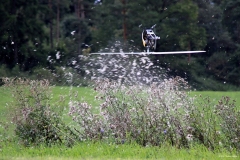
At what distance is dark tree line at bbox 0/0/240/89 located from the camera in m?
29.2

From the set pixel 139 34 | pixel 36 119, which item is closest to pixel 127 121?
pixel 36 119

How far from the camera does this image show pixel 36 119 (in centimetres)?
930

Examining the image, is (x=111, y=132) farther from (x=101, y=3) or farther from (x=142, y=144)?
(x=101, y=3)

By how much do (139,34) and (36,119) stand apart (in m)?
19.9

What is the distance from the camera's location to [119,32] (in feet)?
100

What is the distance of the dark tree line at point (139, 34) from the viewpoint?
95.8 ft

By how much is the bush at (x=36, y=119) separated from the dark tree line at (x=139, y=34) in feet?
58.8

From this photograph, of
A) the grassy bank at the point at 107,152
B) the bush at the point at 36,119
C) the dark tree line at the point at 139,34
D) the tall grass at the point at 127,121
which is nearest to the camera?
the grassy bank at the point at 107,152

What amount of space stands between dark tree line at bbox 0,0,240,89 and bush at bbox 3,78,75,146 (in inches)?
706

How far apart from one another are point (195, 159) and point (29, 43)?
2505 cm

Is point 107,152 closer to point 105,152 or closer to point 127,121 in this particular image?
point 105,152

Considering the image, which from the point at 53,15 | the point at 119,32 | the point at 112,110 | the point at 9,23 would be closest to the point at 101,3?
the point at 53,15

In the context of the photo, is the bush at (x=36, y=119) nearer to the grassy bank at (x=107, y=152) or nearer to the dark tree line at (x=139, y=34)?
the grassy bank at (x=107, y=152)

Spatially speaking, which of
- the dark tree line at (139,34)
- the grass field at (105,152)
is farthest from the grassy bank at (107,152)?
the dark tree line at (139,34)
